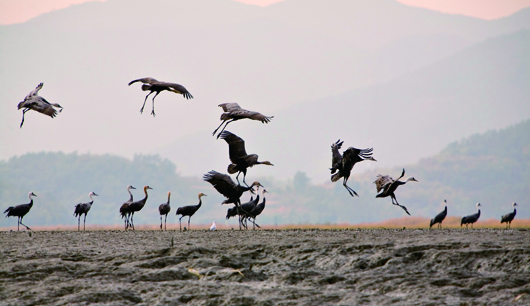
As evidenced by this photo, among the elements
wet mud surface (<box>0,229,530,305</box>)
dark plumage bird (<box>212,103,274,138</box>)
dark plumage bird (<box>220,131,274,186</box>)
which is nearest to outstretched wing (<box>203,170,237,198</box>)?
dark plumage bird (<box>220,131,274,186</box>)

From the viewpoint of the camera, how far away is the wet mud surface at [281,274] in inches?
354

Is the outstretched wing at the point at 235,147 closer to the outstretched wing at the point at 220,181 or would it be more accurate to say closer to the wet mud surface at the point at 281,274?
the outstretched wing at the point at 220,181

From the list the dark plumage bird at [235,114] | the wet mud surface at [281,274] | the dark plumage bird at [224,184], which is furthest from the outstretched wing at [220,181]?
the wet mud surface at [281,274]

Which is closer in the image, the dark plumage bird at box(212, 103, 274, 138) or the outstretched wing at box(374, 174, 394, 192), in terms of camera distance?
the dark plumage bird at box(212, 103, 274, 138)

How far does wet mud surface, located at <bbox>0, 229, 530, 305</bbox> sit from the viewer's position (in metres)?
8.99

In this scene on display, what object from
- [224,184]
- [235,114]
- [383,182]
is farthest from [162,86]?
[383,182]

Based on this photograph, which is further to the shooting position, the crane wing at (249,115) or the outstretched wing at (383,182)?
the outstretched wing at (383,182)

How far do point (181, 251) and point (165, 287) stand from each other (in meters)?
2.27

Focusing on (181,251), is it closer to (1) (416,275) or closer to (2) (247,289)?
(2) (247,289)

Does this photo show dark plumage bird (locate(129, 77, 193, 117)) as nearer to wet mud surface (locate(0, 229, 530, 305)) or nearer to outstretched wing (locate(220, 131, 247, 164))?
outstretched wing (locate(220, 131, 247, 164))

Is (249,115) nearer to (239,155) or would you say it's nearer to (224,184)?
(239,155)

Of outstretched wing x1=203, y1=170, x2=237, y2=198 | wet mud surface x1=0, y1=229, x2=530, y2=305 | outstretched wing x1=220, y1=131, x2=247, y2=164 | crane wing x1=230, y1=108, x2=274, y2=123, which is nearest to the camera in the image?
wet mud surface x1=0, y1=229, x2=530, y2=305

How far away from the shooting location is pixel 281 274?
407 inches

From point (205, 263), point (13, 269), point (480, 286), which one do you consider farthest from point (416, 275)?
point (13, 269)
